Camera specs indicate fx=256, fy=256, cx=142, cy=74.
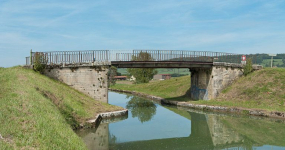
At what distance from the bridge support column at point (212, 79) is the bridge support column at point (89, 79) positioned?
14.7m

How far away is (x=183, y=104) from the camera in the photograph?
34.7 metres

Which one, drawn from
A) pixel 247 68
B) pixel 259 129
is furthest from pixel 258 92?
pixel 259 129

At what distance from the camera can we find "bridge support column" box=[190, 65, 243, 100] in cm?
3500

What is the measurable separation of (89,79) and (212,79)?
54.6 ft

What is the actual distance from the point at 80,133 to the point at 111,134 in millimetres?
2659

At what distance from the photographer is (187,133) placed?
71.4 ft

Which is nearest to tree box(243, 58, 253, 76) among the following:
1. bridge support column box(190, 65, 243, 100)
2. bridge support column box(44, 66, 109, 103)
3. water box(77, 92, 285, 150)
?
bridge support column box(190, 65, 243, 100)

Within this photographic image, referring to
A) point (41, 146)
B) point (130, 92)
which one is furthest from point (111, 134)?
point (130, 92)

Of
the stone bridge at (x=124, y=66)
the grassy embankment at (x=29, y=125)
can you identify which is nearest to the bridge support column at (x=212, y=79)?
the stone bridge at (x=124, y=66)

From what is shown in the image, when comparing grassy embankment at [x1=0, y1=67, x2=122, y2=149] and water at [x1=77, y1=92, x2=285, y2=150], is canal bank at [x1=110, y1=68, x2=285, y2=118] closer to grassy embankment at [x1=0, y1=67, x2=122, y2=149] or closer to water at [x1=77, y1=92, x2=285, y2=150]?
water at [x1=77, y1=92, x2=285, y2=150]

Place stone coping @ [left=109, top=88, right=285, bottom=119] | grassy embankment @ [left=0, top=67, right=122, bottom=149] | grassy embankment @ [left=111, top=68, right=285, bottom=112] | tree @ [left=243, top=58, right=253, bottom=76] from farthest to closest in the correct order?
tree @ [left=243, top=58, right=253, bottom=76], grassy embankment @ [left=111, top=68, right=285, bottom=112], stone coping @ [left=109, top=88, right=285, bottom=119], grassy embankment @ [left=0, top=67, right=122, bottom=149]

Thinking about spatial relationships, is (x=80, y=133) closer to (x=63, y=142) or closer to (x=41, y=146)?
(x=63, y=142)

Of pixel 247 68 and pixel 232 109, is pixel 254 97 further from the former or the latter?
pixel 247 68

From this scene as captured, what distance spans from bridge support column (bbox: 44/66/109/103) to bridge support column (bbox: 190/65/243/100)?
48.2 ft
